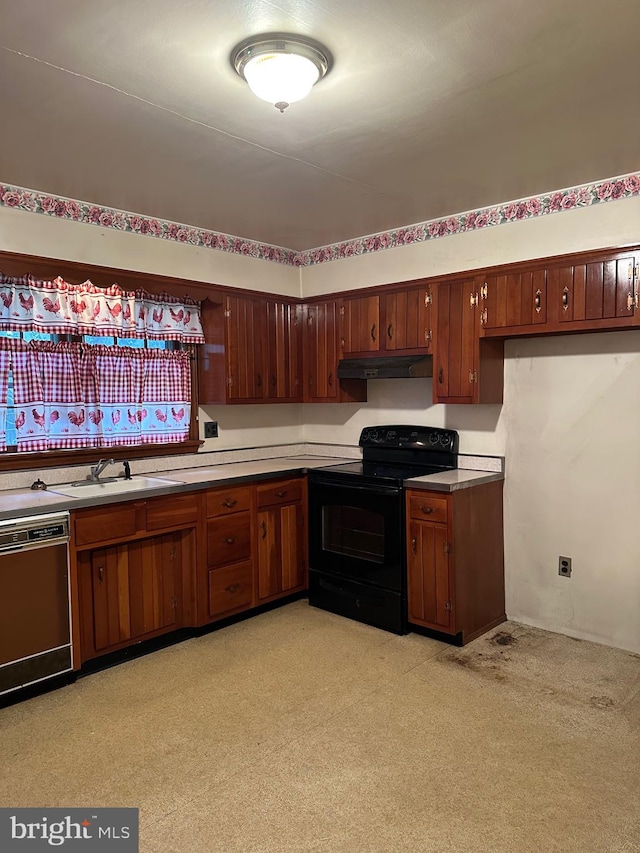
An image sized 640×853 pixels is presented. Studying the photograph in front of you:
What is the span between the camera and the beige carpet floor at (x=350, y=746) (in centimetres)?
201

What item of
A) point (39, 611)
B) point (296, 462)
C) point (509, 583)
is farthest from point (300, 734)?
point (296, 462)

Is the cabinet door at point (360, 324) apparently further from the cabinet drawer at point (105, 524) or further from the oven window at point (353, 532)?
the cabinet drawer at point (105, 524)

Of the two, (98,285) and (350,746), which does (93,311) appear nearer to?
(98,285)

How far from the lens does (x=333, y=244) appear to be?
4.53 meters

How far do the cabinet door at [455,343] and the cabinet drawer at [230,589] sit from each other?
160 centimetres

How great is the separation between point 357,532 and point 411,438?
2.60ft

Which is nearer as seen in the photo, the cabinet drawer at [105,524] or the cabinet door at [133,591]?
the cabinet drawer at [105,524]

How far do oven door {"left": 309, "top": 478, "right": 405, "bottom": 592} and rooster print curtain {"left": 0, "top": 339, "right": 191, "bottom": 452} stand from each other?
1047 millimetres

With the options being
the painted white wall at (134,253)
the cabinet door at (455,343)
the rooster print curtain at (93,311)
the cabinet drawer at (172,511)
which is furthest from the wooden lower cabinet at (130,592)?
the cabinet door at (455,343)

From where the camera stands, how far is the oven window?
3.70m

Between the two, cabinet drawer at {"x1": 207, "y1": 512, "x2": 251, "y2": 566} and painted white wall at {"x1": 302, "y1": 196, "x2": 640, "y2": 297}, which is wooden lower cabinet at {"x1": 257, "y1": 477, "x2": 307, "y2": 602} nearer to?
cabinet drawer at {"x1": 207, "y1": 512, "x2": 251, "y2": 566}

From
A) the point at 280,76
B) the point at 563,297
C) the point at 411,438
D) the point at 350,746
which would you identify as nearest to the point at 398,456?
the point at 411,438

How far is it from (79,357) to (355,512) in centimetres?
188

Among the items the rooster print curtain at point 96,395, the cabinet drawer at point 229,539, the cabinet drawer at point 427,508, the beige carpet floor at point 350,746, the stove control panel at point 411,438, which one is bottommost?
the beige carpet floor at point 350,746
